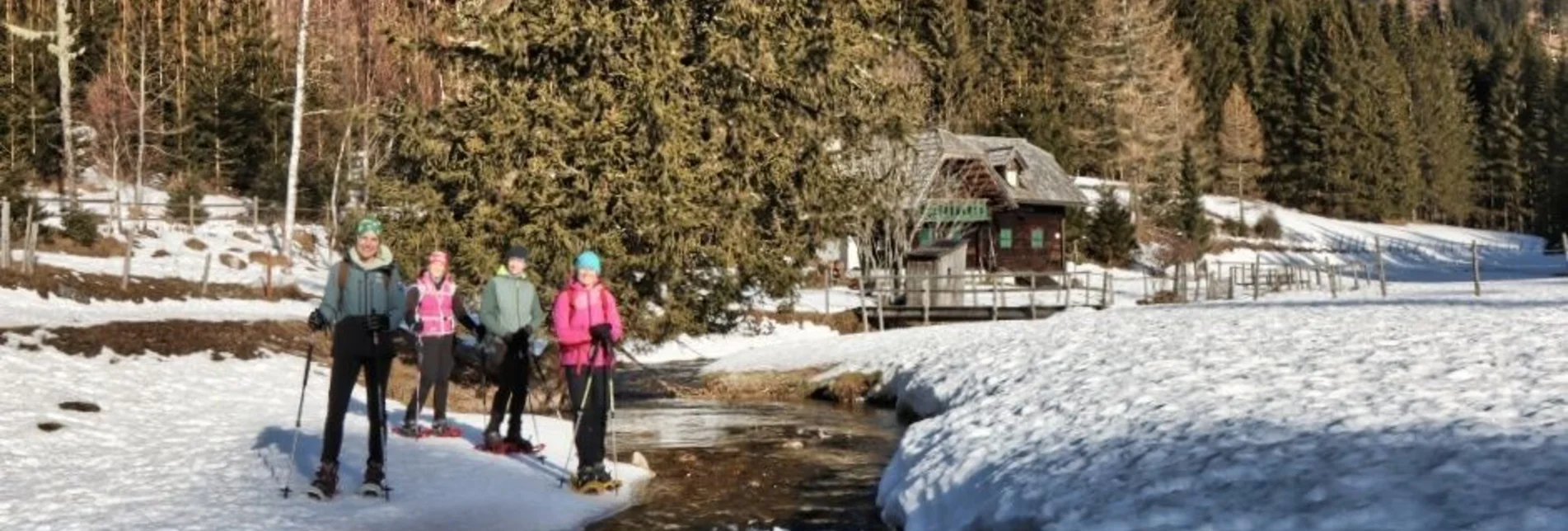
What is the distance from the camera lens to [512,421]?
33.7 feet

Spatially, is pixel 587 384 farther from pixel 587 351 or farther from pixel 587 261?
pixel 587 261

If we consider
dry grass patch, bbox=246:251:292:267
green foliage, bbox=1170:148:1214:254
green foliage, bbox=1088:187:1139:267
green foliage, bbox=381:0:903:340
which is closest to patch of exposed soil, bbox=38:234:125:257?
dry grass patch, bbox=246:251:292:267

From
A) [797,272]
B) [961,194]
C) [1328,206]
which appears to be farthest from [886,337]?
[1328,206]

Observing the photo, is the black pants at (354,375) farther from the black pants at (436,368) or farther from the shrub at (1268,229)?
the shrub at (1268,229)

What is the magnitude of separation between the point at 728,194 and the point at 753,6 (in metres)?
2.80

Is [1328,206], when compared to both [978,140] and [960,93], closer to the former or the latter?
[960,93]

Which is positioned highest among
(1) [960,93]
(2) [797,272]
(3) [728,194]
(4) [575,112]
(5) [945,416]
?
(1) [960,93]

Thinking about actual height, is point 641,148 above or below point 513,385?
above

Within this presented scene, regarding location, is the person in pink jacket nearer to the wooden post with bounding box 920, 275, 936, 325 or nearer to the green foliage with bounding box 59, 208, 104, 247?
the wooden post with bounding box 920, 275, 936, 325

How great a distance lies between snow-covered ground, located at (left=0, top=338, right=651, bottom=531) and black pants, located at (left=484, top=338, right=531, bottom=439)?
374mm

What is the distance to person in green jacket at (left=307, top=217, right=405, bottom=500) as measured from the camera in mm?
7918

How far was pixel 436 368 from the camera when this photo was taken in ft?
36.1

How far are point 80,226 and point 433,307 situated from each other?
25.5 metres

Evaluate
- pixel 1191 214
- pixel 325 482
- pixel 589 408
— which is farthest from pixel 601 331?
pixel 1191 214
